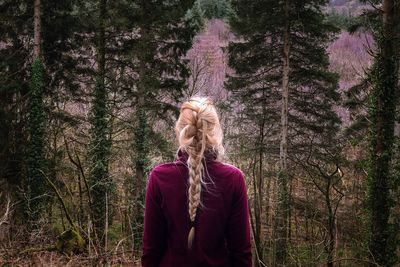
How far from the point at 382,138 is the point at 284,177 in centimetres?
558

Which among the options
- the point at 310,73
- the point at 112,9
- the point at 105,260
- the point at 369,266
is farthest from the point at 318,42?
the point at 105,260

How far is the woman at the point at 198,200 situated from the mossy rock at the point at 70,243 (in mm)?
4765

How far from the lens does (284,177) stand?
1655 cm

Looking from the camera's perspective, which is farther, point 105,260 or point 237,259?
point 105,260

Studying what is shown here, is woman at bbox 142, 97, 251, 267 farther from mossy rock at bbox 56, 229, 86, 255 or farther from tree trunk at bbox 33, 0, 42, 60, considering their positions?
tree trunk at bbox 33, 0, 42, 60

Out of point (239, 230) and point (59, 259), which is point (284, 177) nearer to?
point (59, 259)

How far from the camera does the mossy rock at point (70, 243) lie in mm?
7137

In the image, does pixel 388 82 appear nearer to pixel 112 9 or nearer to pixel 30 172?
pixel 112 9

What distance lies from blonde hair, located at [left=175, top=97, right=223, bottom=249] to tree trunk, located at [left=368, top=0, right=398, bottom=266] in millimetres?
9646

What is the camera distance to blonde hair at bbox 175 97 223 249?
8.92 feet

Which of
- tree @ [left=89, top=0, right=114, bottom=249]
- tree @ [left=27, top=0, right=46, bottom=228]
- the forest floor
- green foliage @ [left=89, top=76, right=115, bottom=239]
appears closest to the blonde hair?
the forest floor

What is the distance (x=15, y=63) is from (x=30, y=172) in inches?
187

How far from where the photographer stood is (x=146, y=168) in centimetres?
1698

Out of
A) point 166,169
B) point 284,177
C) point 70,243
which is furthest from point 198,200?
point 284,177
